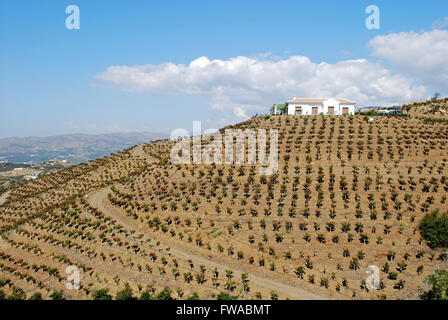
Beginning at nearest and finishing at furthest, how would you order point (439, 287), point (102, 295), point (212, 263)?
1. point (439, 287)
2. point (102, 295)
3. point (212, 263)

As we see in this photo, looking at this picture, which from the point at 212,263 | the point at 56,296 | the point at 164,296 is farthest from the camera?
the point at 212,263

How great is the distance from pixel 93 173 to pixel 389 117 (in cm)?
5684

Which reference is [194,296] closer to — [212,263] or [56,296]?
[212,263]

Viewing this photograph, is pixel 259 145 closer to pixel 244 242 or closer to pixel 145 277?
pixel 244 242

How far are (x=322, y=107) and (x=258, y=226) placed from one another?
39807 mm

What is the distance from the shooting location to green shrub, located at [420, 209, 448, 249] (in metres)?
23.3

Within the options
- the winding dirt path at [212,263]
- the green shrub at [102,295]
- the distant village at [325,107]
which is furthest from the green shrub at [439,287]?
the distant village at [325,107]

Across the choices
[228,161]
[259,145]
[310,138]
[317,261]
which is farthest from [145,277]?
[310,138]

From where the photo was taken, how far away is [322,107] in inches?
2302

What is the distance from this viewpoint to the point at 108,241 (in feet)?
91.0

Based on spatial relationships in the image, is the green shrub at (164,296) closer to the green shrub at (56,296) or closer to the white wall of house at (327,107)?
the green shrub at (56,296)

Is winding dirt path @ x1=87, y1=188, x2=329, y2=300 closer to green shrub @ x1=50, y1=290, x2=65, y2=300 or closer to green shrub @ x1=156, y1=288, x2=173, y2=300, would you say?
green shrub @ x1=156, y1=288, x2=173, y2=300

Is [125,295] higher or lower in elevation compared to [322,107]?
lower

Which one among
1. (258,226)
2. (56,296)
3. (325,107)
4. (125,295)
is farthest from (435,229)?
(325,107)
